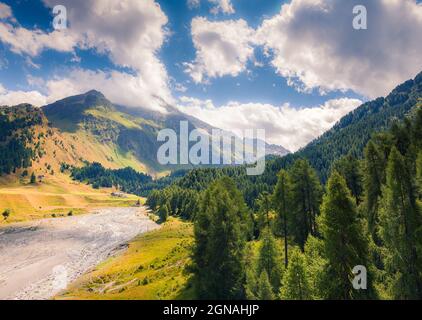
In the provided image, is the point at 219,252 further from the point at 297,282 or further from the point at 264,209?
the point at 264,209

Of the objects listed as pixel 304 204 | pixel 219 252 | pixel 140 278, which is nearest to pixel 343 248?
pixel 219 252

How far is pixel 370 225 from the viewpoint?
43.1 metres

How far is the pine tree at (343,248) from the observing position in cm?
2658

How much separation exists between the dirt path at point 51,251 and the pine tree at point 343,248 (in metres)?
50.3

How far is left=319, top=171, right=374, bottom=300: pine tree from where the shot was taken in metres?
26.6

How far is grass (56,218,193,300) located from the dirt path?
210 inches

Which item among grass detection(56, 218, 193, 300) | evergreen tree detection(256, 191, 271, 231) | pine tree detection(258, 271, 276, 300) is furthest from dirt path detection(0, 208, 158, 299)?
pine tree detection(258, 271, 276, 300)

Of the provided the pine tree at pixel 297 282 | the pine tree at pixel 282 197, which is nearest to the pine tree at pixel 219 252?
the pine tree at pixel 282 197

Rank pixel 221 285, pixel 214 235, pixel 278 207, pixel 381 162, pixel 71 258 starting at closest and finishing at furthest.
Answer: pixel 221 285, pixel 214 235, pixel 381 162, pixel 278 207, pixel 71 258

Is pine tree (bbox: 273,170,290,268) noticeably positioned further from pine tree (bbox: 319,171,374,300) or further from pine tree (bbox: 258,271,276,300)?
pine tree (bbox: 319,171,374,300)

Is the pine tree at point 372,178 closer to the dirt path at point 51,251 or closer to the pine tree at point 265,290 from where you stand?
the pine tree at point 265,290
